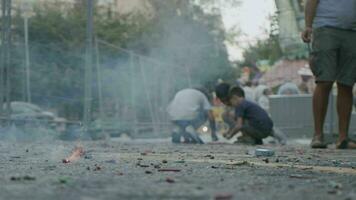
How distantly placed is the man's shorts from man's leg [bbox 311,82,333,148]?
8 cm

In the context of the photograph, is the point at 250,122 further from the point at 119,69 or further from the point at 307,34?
the point at 119,69

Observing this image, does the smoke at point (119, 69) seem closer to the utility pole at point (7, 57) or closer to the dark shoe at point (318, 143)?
the utility pole at point (7, 57)

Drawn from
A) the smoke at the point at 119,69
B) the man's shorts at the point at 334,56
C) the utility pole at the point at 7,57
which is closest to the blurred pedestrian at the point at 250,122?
the smoke at the point at 119,69

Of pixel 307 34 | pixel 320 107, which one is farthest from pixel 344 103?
pixel 307 34

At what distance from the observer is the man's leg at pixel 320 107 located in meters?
6.13

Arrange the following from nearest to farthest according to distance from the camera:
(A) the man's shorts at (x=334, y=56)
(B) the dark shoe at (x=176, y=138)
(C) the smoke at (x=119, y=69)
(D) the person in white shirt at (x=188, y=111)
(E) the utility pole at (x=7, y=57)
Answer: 1. (A) the man's shorts at (x=334, y=56)
2. (E) the utility pole at (x=7, y=57)
3. (B) the dark shoe at (x=176, y=138)
4. (C) the smoke at (x=119, y=69)
5. (D) the person in white shirt at (x=188, y=111)

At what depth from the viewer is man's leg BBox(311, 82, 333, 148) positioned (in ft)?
20.1

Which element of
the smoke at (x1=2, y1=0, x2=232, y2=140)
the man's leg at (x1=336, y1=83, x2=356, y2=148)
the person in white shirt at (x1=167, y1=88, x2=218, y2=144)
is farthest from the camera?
the person in white shirt at (x1=167, y1=88, x2=218, y2=144)

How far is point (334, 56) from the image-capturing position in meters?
6.13

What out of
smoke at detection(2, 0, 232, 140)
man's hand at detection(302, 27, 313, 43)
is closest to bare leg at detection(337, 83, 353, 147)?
man's hand at detection(302, 27, 313, 43)

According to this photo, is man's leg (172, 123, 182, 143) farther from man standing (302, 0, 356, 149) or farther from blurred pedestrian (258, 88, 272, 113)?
man standing (302, 0, 356, 149)

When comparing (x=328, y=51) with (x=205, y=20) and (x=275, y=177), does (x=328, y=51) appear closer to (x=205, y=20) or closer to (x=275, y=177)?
(x=275, y=177)

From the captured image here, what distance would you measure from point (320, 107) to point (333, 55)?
44 centimetres

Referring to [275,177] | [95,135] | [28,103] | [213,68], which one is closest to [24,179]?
[275,177]
